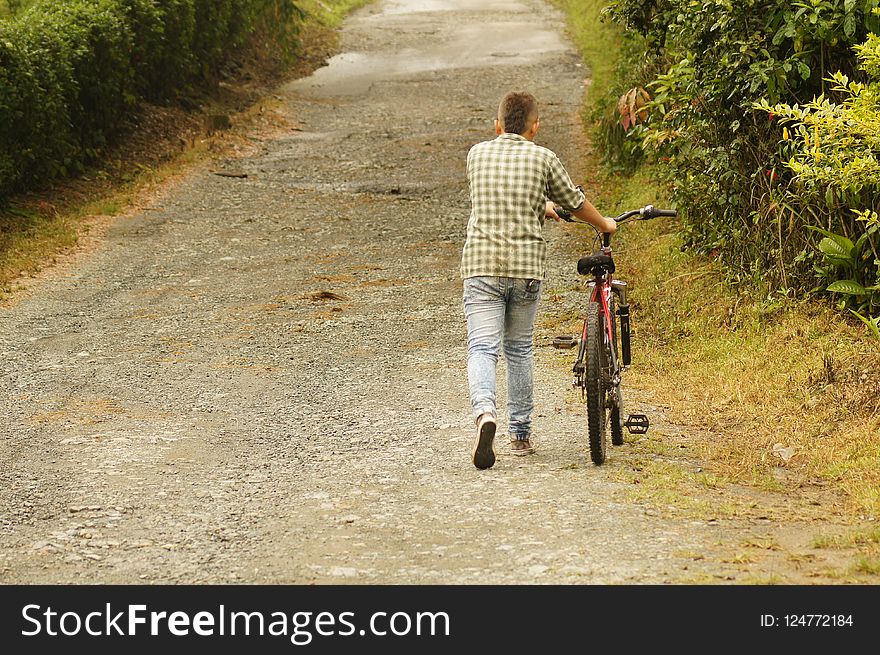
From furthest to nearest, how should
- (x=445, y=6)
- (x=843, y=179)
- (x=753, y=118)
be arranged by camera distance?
1. (x=445, y=6)
2. (x=753, y=118)
3. (x=843, y=179)

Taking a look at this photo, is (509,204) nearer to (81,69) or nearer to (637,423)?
(637,423)

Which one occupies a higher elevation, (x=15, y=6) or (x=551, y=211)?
(x=15, y=6)

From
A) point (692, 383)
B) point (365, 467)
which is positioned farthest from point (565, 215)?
point (692, 383)

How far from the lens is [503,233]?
6109 millimetres

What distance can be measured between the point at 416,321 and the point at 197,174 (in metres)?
7.21

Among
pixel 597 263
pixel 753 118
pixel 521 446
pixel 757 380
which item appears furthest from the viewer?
pixel 753 118

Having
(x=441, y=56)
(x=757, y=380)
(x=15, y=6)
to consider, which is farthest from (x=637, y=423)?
(x=441, y=56)

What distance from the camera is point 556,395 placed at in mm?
8133

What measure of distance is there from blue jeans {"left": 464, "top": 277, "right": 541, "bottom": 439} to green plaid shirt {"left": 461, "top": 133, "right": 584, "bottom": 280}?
0.07 meters

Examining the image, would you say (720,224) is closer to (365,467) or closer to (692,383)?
(692,383)

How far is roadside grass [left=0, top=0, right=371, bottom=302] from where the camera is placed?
1263cm

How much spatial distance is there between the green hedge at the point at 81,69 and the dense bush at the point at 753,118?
7.08 metres

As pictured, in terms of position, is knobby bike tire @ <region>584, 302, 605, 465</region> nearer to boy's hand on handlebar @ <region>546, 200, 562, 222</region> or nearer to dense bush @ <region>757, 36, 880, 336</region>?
boy's hand on handlebar @ <region>546, 200, 562, 222</region>

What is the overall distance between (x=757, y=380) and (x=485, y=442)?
8.19ft
